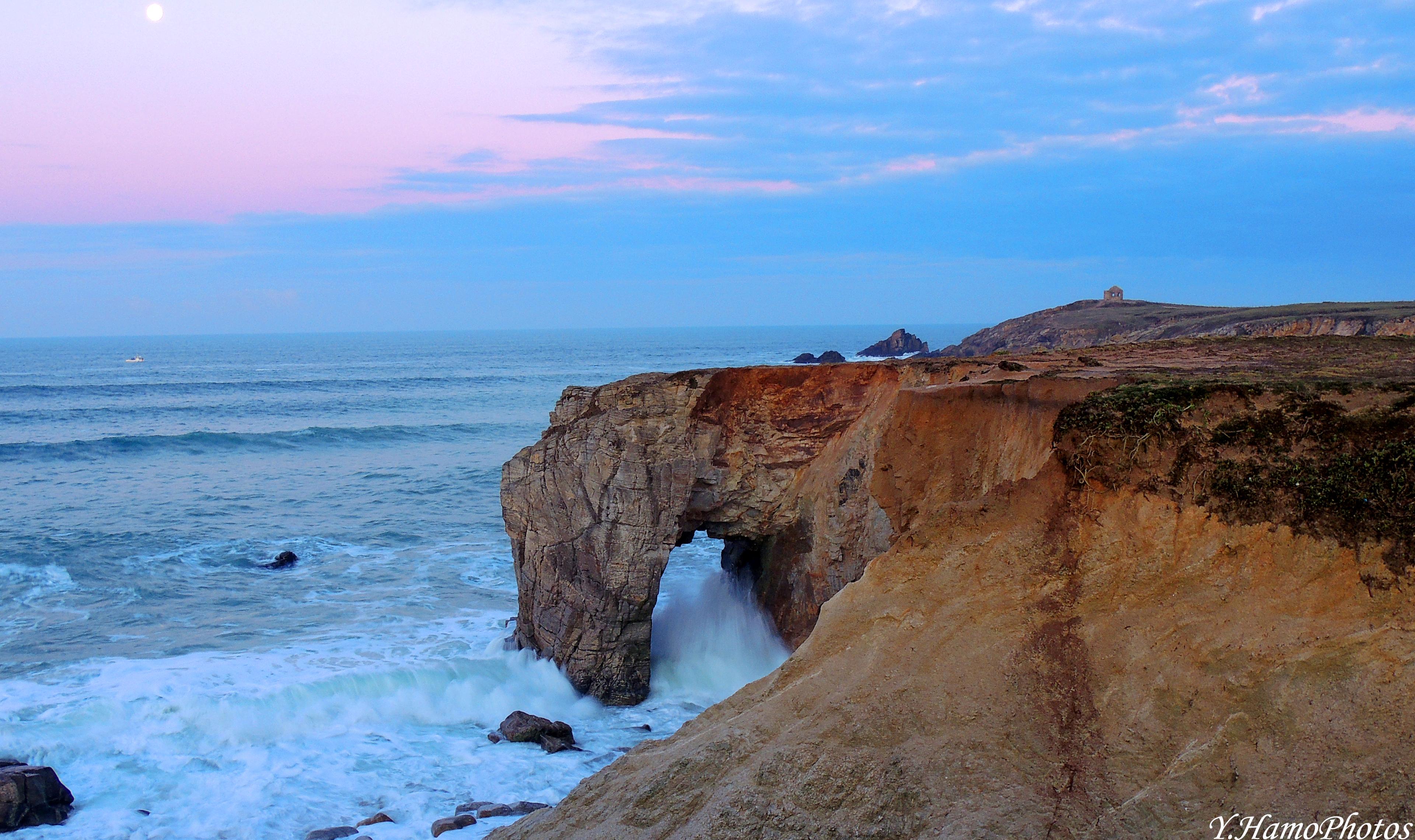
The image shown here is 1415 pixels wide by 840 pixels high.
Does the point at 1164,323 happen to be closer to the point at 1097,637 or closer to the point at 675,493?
the point at 675,493

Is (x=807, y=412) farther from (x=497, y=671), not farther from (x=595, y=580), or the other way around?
(x=497, y=671)

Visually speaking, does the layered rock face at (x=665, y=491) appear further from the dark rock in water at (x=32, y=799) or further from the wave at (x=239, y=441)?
the wave at (x=239, y=441)

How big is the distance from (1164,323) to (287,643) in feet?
140

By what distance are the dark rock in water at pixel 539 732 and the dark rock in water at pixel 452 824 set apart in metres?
2.23

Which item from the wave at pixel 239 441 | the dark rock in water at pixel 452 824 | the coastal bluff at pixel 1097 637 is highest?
the coastal bluff at pixel 1097 637

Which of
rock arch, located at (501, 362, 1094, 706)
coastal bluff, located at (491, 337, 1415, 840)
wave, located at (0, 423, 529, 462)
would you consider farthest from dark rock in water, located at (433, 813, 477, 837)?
wave, located at (0, 423, 529, 462)

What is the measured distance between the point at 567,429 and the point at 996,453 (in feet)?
27.1

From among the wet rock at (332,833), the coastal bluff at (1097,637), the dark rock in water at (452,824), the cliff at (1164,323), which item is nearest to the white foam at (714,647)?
the dark rock in water at (452,824)

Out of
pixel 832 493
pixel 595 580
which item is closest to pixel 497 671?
pixel 595 580

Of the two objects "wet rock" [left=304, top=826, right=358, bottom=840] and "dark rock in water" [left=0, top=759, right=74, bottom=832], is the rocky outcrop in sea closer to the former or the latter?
"wet rock" [left=304, top=826, right=358, bottom=840]

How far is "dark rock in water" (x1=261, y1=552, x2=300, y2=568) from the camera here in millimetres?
22500

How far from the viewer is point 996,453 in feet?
31.0

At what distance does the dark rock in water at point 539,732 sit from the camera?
44.0ft

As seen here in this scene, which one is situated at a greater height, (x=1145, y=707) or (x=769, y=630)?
(x=1145, y=707)
